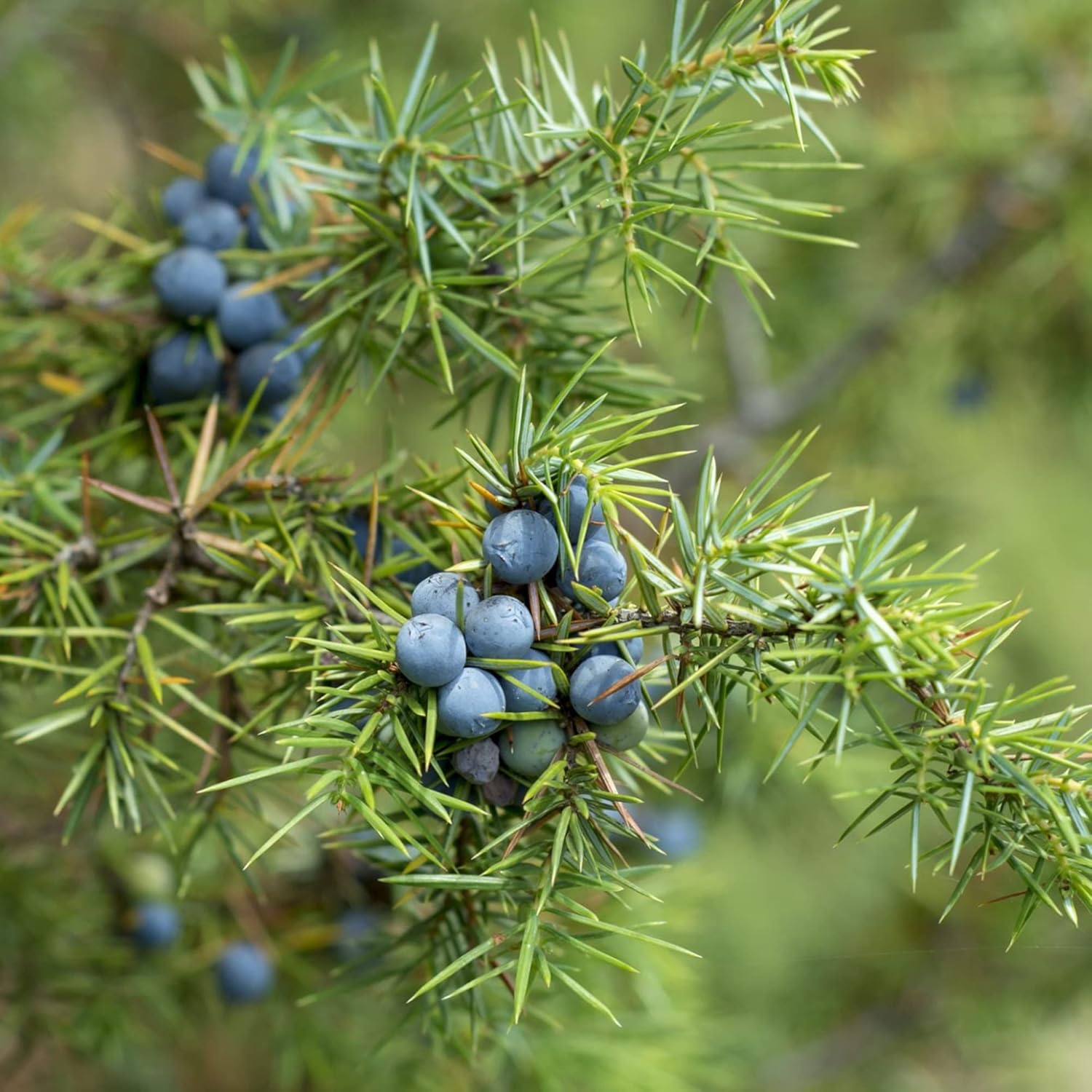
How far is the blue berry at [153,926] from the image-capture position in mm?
908

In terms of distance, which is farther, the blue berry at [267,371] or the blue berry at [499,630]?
the blue berry at [267,371]

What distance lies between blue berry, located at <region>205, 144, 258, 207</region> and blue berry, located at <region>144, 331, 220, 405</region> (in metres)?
0.10

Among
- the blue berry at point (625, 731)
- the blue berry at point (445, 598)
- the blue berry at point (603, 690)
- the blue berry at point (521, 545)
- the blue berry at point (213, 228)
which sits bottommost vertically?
the blue berry at point (625, 731)

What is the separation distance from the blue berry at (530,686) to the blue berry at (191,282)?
335mm

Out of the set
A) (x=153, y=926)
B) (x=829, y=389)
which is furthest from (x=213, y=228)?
(x=829, y=389)

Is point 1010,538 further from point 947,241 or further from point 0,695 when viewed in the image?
point 0,695

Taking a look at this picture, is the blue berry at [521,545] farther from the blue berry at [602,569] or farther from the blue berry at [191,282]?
the blue berry at [191,282]

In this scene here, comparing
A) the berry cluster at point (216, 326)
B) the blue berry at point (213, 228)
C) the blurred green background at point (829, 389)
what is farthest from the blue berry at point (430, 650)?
the blurred green background at point (829, 389)

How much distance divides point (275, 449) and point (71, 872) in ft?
1.91

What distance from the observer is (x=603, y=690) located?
1.34ft

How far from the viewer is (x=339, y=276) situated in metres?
0.55

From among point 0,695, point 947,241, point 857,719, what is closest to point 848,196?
point 947,241

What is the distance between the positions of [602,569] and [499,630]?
0.05 meters

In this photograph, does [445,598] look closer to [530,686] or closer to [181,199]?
[530,686]
